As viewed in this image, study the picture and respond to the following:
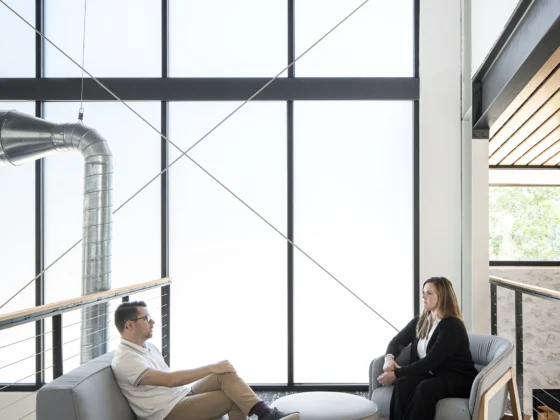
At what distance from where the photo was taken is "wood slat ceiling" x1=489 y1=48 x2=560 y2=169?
349 cm

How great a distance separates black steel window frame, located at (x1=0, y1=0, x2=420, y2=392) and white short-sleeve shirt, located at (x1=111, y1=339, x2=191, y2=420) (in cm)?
178

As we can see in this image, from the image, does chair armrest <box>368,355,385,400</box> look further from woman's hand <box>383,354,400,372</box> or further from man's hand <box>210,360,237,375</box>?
man's hand <box>210,360,237,375</box>

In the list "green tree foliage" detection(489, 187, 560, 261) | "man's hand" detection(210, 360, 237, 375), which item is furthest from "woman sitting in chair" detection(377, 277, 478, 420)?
"green tree foliage" detection(489, 187, 560, 261)

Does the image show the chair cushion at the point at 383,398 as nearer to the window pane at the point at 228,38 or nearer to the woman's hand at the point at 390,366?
the woman's hand at the point at 390,366

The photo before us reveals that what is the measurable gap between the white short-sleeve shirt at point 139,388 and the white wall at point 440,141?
236cm

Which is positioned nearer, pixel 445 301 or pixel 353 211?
pixel 445 301

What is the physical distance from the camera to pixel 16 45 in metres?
4.35

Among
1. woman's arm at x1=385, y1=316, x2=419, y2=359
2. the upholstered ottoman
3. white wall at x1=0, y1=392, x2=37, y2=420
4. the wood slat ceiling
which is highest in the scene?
the wood slat ceiling

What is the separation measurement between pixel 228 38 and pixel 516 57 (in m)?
2.30

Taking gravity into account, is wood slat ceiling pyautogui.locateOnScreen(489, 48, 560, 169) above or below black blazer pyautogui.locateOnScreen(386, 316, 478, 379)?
above

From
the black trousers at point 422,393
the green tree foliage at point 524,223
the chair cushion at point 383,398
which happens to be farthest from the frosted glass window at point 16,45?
the green tree foliage at point 524,223

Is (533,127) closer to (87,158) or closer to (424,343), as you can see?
(424,343)

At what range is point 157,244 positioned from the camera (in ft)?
14.3

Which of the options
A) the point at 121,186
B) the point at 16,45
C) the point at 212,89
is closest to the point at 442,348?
the point at 212,89
